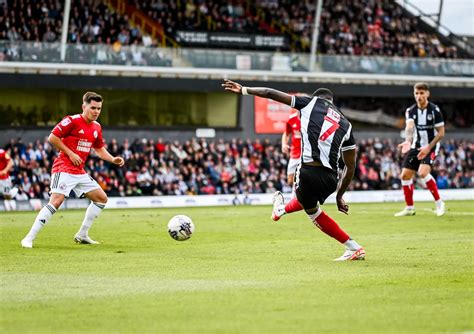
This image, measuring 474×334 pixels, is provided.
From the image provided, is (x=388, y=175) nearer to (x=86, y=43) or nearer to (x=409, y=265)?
(x=86, y=43)

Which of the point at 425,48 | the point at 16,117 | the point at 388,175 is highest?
the point at 425,48

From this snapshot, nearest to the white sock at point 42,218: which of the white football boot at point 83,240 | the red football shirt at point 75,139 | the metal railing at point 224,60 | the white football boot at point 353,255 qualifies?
the red football shirt at point 75,139

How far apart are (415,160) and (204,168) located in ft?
60.1

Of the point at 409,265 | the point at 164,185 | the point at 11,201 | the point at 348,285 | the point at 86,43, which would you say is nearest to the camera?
the point at 348,285

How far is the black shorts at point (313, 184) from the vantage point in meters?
12.3

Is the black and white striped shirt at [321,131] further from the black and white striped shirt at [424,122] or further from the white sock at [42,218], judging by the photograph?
the black and white striped shirt at [424,122]

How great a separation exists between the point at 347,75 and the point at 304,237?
29.7 m

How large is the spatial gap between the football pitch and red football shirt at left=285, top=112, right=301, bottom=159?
6.37m

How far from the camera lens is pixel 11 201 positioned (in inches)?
1222

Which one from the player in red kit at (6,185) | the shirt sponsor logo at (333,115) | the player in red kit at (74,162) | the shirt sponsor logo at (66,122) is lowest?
the player in red kit at (6,185)

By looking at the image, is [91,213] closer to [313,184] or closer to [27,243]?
[27,243]

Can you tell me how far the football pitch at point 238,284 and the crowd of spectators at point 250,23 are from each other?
2447cm

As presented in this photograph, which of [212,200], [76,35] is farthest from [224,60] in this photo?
[212,200]

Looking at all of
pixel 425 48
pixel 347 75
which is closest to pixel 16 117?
pixel 347 75
